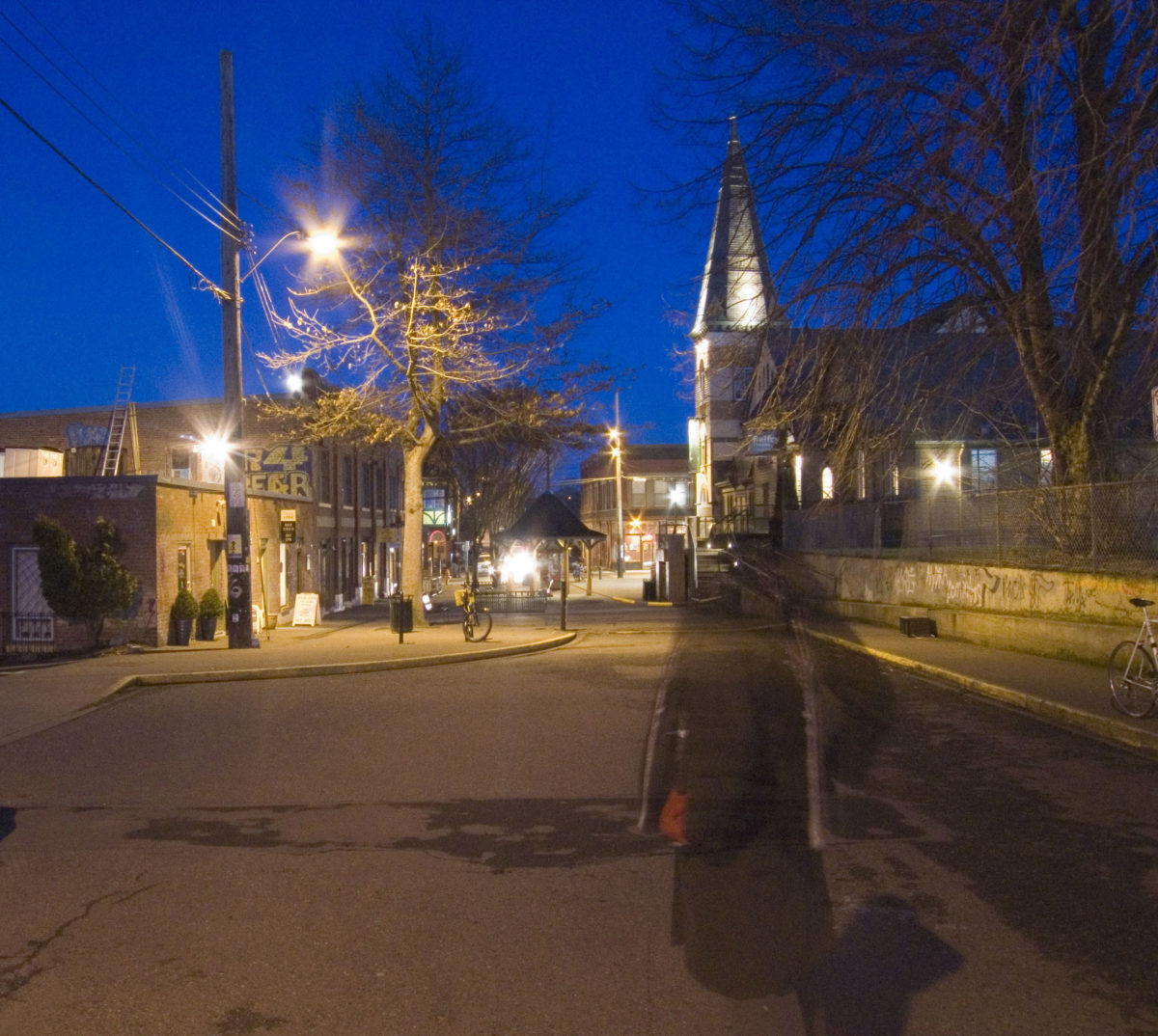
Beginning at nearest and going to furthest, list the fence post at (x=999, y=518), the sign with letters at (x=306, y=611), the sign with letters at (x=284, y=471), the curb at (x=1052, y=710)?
the curb at (x=1052, y=710) → the fence post at (x=999, y=518) → the sign with letters at (x=306, y=611) → the sign with letters at (x=284, y=471)

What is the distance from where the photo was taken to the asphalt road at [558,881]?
189 inches


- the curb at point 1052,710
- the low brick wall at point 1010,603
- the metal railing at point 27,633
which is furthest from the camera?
the metal railing at point 27,633

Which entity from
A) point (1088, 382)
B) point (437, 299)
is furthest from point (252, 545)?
point (1088, 382)

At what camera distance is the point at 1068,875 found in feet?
21.2

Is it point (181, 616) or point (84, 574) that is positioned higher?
point (84, 574)

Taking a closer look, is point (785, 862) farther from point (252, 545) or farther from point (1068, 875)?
point (252, 545)

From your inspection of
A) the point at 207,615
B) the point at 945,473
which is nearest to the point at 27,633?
the point at 207,615

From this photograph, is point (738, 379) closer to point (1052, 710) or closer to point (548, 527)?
point (1052, 710)

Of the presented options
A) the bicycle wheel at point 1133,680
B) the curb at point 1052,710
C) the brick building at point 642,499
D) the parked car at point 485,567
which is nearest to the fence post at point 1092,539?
the curb at point 1052,710

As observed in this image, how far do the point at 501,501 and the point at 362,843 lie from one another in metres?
51.5

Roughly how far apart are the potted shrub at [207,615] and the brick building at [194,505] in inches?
21.8

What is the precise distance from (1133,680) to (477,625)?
45.9ft

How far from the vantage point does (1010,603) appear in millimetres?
18734

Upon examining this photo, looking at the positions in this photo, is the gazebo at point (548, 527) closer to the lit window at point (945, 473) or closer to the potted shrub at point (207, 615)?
the lit window at point (945, 473)
